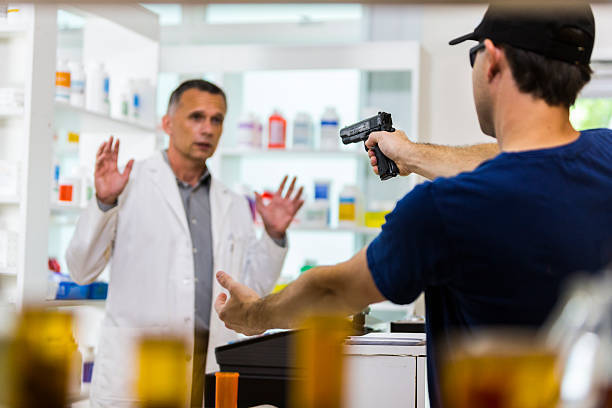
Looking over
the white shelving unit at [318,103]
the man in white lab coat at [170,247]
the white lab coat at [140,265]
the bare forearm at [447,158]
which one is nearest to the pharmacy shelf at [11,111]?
the man in white lab coat at [170,247]

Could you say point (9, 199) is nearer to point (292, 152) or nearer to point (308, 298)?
point (292, 152)

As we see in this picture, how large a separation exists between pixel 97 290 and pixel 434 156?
255 centimetres

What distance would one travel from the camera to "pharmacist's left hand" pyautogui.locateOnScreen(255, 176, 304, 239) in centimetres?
331

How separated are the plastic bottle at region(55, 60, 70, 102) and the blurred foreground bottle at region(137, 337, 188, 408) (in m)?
3.09

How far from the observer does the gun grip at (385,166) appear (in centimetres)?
173

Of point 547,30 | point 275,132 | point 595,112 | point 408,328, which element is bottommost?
point 408,328

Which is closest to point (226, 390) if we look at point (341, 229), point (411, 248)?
point (411, 248)

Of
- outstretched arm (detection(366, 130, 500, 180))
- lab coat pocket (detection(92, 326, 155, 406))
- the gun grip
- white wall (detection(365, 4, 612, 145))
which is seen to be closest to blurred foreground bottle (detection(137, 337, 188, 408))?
outstretched arm (detection(366, 130, 500, 180))

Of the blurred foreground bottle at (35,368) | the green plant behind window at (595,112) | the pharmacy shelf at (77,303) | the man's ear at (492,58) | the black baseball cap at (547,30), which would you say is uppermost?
the green plant behind window at (595,112)

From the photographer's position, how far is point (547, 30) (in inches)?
44.9

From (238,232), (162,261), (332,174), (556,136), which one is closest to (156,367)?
(556,136)

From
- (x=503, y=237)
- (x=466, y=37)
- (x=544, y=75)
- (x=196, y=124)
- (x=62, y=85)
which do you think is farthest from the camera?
(x=62, y=85)

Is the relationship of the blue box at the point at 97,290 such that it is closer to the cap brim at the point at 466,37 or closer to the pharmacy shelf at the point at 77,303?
the pharmacy shelf at the point at 77,303

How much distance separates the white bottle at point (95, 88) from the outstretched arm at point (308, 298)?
283 cm
